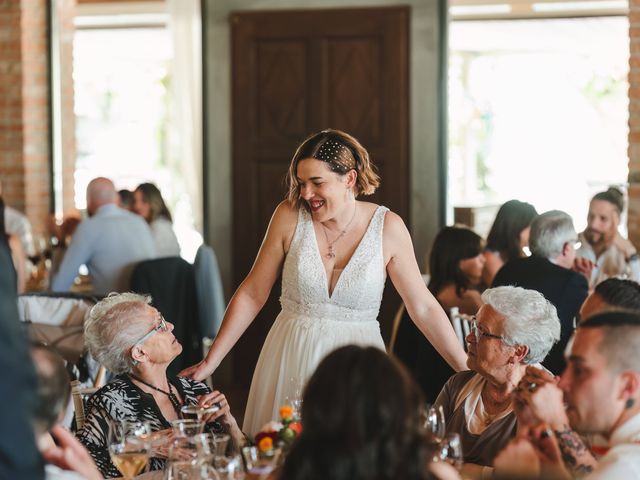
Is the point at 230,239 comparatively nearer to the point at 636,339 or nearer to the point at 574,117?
the point at 574,117

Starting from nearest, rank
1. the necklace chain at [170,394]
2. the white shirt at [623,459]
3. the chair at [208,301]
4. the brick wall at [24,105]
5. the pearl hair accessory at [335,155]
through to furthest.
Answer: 1. the white shirt at [623,459]
2. the necklace chain at [170,394]
3. the pearl hair accessory at [335,155]
4. the chair at [208,301]
5. the brick wall at [24,105]

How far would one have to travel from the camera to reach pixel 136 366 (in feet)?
10.2

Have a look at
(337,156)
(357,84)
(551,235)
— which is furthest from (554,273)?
(357,84)

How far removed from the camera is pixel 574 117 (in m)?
10.7

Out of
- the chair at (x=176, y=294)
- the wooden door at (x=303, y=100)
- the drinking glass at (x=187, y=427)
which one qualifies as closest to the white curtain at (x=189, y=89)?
the wooden door at (x=303, y=100)

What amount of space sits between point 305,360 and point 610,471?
180 centimetres

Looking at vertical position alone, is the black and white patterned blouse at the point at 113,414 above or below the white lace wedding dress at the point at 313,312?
below

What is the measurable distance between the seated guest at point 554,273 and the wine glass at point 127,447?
Answer: 212 centimetres

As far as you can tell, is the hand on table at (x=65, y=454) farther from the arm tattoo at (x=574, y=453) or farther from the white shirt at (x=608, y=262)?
the white shirt at (x=608, y=262)

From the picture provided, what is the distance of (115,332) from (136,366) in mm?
118

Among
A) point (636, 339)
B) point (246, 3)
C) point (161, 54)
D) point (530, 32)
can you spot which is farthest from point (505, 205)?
point (161, 54)

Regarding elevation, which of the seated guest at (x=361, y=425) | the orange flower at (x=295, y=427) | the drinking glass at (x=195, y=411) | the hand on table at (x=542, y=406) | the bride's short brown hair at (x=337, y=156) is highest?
the bride's short brown hair at (x=337, y=156)

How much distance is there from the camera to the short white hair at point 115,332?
312 cm

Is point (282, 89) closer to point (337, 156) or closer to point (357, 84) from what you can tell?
point (357, 84)
